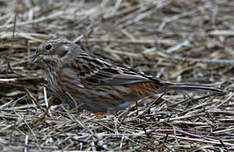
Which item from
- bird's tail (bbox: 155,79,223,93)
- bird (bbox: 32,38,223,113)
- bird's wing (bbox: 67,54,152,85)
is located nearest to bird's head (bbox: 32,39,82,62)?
bird (bbox: 32,38,223,113)

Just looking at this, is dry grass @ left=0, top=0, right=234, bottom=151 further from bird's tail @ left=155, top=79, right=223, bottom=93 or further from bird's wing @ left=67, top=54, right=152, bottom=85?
bird's wing @ left=67, top=54, right=152, bottom=85

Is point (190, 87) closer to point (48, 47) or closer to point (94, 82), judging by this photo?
point (94, 82)

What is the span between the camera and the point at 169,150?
3520mm

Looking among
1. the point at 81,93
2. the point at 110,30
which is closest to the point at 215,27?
the point at 110,30

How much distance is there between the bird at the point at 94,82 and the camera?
429 centimetres

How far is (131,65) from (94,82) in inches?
72.4

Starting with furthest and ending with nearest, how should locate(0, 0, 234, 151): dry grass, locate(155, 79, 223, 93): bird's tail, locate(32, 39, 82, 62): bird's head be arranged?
locate(32, 39, 82, 62): bird's head < locate(155, 79, 223, 93): bird's tail < locate(0, 0, 234, 151): dry grass

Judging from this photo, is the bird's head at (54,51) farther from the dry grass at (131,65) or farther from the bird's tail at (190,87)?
the bird's tail at (190,87)

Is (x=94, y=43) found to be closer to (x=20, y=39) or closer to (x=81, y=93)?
(x=20, y=39)

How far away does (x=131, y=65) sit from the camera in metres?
6.12

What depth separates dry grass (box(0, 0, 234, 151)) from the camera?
141 inches

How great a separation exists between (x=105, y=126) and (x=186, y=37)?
12.3ft

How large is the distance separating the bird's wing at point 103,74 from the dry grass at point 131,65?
0.35 m

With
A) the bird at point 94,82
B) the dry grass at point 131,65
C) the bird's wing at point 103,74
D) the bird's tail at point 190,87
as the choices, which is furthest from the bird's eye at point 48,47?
the bird's tail at point 190,87
